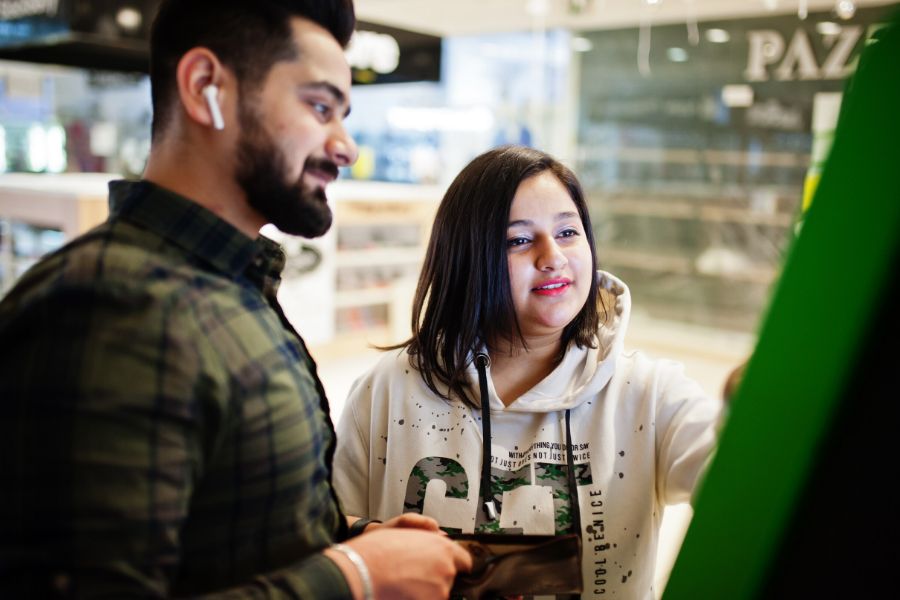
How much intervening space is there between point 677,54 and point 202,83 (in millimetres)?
7460

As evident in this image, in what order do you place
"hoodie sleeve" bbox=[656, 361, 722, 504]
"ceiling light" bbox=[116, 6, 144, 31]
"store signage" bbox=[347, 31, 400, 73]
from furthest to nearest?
1. "store signage" bbox=[347, 31, 400, 73]
2. "ceiling light" bbox=[116, 6, 144, 31]
3. "hoodie sleeve" bbox=[656, 361, 722, 504]

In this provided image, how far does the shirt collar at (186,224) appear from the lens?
100 cm

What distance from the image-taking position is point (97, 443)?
0.82 m

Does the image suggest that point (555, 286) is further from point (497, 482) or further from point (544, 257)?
point (497, 482)

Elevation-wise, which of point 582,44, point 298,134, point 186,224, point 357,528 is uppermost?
point 582,44

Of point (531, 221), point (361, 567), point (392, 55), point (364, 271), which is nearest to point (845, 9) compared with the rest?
point (392, 55)

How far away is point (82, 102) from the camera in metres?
8.87

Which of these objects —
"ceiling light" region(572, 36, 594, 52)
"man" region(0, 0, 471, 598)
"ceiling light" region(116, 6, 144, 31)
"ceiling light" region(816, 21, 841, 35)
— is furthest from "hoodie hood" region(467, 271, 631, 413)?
"ceiling light" region(572, 36, 594, 52)

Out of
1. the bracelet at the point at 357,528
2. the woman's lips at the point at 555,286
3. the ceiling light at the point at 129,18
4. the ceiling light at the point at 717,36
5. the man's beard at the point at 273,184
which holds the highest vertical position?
the ceiling light at the point at 717,36

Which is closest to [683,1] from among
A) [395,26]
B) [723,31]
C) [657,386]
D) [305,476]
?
[723,31]

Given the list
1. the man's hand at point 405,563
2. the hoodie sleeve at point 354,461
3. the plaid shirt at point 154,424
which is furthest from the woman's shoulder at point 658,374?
the plaid shirt at point 154,424

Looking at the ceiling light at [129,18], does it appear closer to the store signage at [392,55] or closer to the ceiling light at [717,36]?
the store signage at [392,55]

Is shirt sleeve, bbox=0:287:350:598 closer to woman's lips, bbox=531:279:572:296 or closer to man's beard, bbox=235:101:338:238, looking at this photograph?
man's beard, bbox=235:101:338:238

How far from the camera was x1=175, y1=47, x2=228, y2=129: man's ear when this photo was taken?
→ 1007mm
